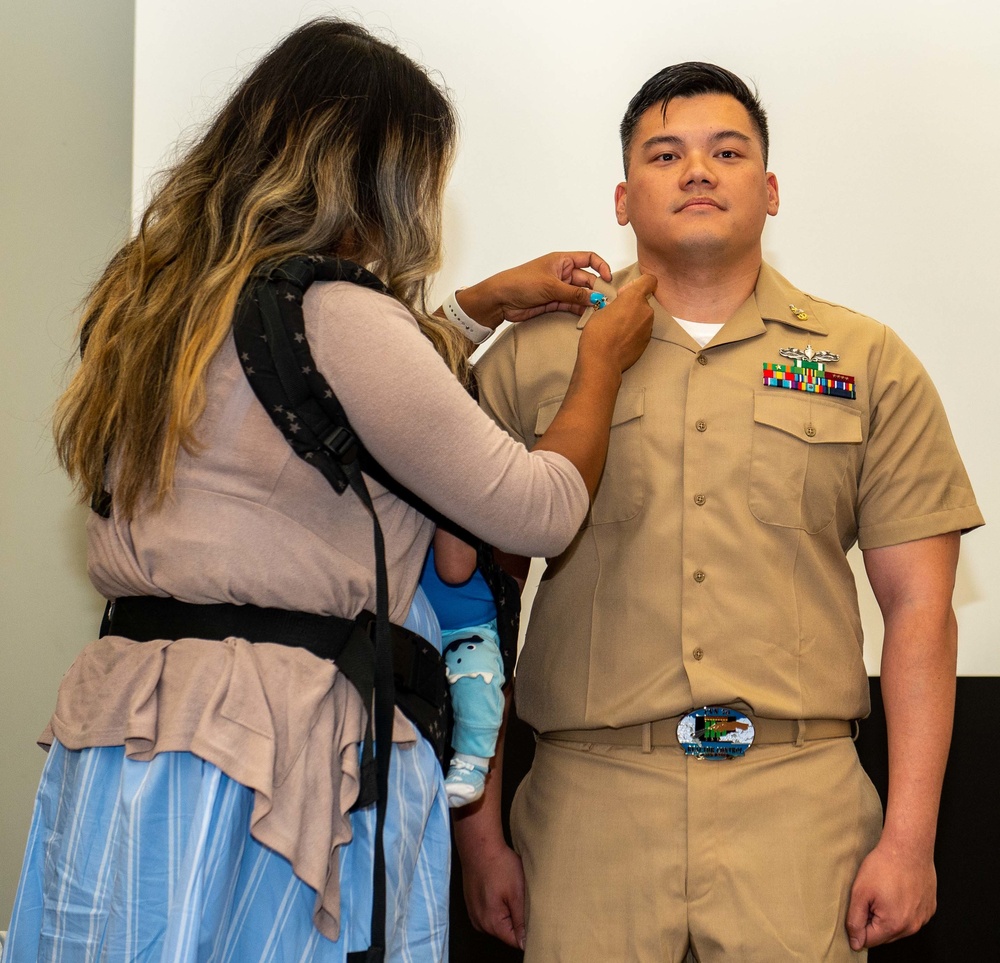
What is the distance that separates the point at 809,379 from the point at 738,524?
0.88 feet

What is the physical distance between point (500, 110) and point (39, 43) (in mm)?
1065

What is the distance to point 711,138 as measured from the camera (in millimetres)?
1900

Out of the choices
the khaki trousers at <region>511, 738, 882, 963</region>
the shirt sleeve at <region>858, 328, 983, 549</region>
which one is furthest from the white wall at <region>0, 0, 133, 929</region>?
the shirt sleeve at <region>858, 328, 983, 549</region>

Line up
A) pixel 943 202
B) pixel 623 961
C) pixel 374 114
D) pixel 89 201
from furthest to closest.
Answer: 1. pixel 89 201
2. pixel 943 202
3. pixel 623 961
4. pixel 374 114

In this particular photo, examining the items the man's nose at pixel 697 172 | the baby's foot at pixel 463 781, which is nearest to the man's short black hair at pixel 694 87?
the man's nose at pixel 697 172

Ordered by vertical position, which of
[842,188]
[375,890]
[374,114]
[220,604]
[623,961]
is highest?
[842,188]

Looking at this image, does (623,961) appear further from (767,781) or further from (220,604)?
(220,604)

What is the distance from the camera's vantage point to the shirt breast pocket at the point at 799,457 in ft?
5.82

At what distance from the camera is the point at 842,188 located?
264 cm

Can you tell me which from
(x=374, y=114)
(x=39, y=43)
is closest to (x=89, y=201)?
(x=39, y=43)

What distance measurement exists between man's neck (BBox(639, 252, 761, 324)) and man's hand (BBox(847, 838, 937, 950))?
87cm

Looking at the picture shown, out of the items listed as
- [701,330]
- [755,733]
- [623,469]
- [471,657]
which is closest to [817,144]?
[701,330]

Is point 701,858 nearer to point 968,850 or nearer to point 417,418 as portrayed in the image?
point 417,418

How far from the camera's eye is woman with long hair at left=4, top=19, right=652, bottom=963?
1247mm
